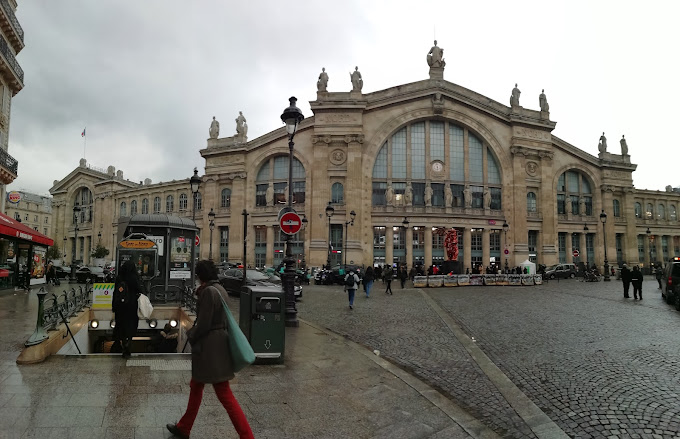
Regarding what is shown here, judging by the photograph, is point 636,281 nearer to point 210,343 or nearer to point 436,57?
point 210,343

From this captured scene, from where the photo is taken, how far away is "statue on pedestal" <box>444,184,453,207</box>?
44.9m

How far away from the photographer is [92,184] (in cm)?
7000

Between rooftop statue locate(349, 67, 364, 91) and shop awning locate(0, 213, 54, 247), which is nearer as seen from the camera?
shop awning locate(0, 213, 54, 247)

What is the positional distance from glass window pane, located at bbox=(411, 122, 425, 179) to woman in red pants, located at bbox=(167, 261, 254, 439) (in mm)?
42482

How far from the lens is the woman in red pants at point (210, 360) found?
4121 millimetres

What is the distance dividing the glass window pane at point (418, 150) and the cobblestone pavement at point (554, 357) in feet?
99.2

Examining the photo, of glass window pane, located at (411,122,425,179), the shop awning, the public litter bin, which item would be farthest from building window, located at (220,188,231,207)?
the public litter bin

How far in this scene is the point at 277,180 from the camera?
47.6 m

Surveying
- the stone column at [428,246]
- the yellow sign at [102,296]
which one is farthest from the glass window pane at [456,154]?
the yellow sign at [102,296]

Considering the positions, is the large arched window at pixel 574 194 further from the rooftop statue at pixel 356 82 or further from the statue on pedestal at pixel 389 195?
the rooftop statue at pixel 356 82

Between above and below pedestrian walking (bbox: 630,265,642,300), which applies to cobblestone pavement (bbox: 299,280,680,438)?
below

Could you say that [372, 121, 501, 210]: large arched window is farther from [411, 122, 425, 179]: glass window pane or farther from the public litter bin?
the public litter bin

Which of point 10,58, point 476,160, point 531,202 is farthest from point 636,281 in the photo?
point 10,58

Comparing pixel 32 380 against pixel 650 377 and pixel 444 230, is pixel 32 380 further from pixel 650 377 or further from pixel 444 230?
pixel 444 230
